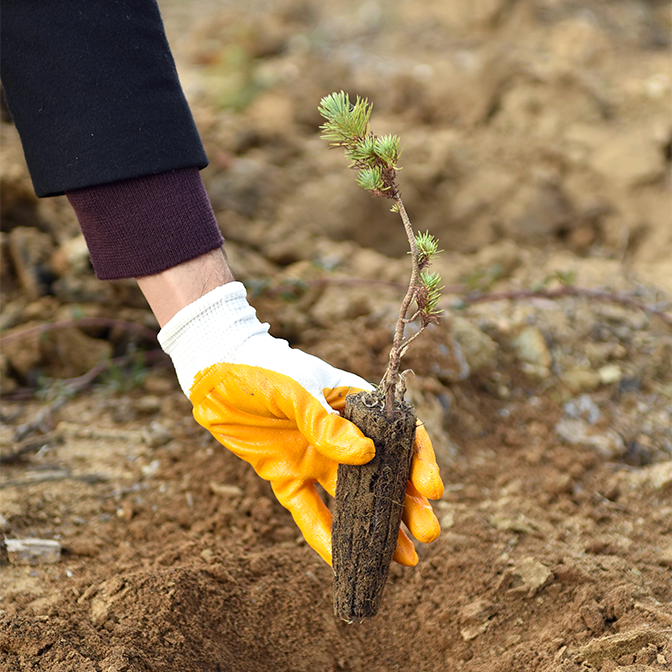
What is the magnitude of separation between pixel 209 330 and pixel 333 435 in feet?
1.35

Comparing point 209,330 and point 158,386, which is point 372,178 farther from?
point 158,386

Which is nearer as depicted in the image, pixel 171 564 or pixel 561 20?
pixel 171 564

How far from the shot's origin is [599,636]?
4.51 ft

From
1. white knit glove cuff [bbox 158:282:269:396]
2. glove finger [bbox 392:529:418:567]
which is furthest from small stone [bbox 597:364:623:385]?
white knit glove cuff [bbox 158:282:269:396]

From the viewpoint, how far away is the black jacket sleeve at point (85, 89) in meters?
1.37

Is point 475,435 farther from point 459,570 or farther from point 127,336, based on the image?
point 127,336

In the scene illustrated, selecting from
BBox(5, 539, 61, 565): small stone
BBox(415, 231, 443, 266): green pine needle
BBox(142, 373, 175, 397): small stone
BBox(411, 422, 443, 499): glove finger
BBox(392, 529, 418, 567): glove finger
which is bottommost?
BBox(392, 529, 418, 567): glove finger

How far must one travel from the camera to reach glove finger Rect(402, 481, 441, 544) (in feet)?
4.57

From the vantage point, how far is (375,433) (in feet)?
→ 4.30

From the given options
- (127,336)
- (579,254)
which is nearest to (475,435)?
(127,336)

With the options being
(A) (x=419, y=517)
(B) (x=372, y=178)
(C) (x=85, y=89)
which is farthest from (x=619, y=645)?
(C) (x=85, y=89)

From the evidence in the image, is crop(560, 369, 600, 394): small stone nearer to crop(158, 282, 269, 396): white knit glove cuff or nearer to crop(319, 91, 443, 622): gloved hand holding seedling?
crop(319, 91, 443, 622): gloved hand holding seedling

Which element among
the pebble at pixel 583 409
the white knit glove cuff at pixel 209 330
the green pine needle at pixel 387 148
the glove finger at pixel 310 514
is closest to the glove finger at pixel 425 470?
the glove finger at pixel 310 514

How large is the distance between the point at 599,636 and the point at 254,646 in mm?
791
